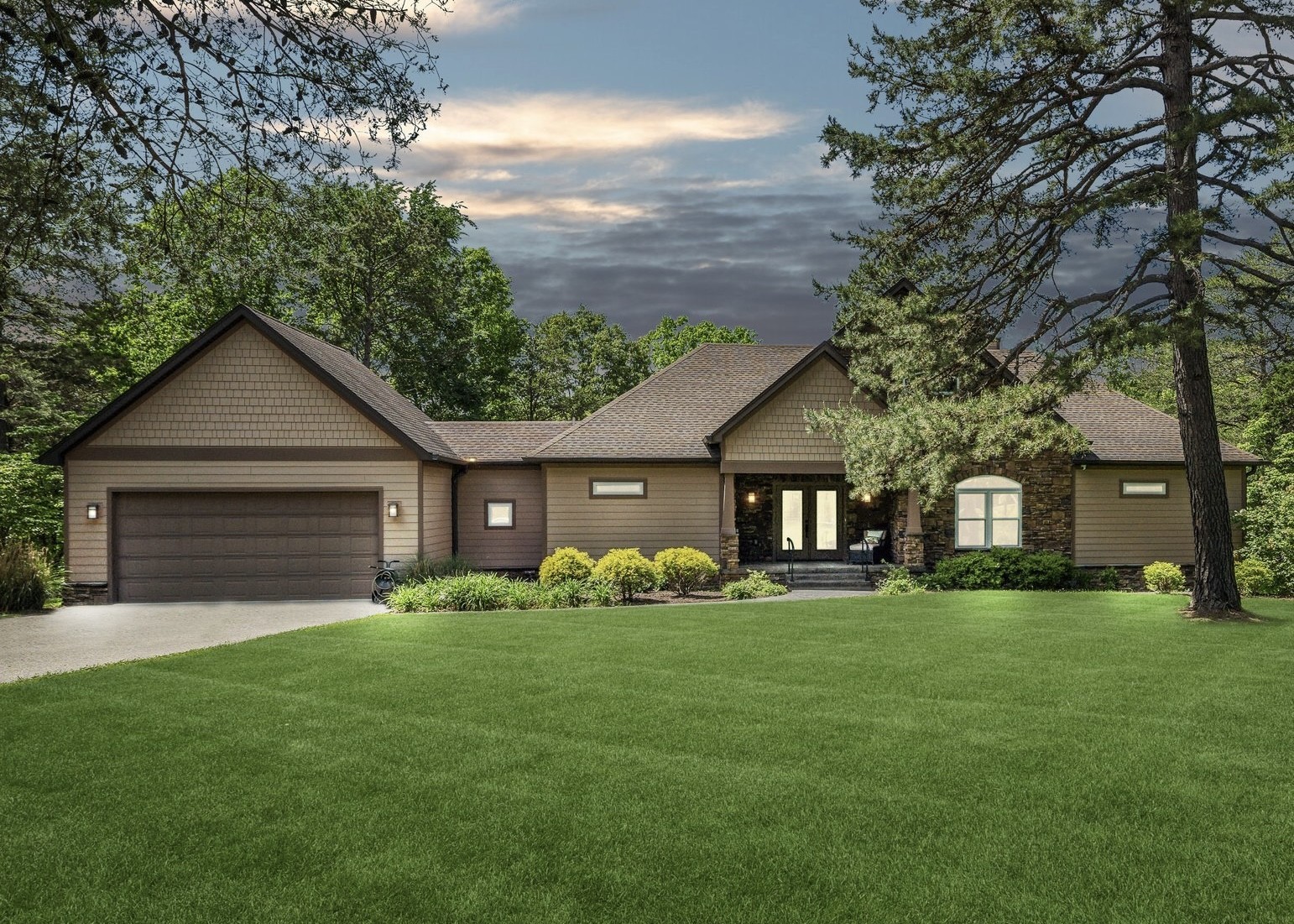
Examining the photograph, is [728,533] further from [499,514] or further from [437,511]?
[437,511]

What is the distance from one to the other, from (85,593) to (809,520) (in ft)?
54.4

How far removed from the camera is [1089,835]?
5.24 m

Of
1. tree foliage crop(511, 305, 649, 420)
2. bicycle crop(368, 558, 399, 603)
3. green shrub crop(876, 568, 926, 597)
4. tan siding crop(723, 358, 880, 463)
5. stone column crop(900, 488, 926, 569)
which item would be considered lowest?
green shrub crop(876, 568, 926, 597)

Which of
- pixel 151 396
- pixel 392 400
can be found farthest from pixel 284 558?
pixel 392 400

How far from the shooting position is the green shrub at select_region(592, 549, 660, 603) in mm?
17516

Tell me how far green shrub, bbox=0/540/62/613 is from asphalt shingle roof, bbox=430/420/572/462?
8.71 m

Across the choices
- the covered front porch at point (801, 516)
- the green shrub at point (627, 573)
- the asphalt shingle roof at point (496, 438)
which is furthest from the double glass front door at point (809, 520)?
the green shrub at point (627, 573)

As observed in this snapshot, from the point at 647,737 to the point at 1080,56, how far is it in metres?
12.3

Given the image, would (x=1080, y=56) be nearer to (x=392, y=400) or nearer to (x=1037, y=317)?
(x=1037, y=317)

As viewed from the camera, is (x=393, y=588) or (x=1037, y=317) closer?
(x=1037, y=317)

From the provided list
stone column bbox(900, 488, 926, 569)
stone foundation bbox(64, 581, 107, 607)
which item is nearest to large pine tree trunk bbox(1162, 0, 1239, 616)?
stone column bbox(900, 488, 926, 569)

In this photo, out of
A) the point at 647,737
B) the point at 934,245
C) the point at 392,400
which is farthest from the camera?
the point at 392,400

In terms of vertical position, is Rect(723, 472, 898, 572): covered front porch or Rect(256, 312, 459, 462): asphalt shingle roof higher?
Rect(256, 312, 459, 462): asphalt shingle roof

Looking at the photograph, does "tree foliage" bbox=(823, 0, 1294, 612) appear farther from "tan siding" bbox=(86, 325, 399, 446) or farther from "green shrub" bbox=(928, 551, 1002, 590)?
"tan siding" bbox=(86, 325, 399, 446)
